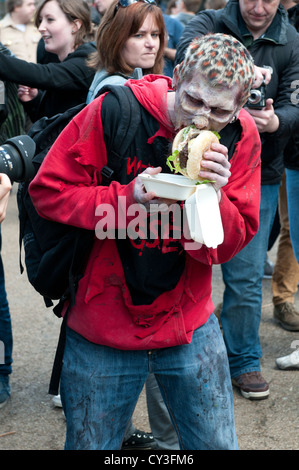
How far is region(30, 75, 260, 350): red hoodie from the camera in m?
2.17

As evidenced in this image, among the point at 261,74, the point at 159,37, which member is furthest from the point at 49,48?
the point at 261,74

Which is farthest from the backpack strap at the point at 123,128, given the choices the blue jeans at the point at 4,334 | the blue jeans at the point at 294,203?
the blue jeans at the point at 294,203

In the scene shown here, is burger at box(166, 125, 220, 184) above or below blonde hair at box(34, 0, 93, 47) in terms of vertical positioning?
above

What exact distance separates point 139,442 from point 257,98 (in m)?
1.90

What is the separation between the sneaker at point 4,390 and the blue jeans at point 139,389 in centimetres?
166

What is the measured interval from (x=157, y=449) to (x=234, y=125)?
191 centimetres

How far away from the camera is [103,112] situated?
216cm

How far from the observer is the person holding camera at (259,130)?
3.82 meters

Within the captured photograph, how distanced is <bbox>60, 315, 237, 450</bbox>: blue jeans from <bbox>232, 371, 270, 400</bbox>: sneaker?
5.51 ft

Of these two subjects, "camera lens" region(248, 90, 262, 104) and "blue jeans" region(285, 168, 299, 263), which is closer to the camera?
"camera lens" region(248, 90, 262, 104)

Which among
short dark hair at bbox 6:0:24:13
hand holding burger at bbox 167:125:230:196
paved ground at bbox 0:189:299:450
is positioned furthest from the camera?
short dark hair at bbox 6:0:24:13

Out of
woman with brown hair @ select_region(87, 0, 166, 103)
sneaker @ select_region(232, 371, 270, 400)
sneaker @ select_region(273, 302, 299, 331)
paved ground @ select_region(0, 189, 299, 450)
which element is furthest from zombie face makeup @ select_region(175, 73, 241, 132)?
sneaker @ select_region(273, 302, 299, 331)

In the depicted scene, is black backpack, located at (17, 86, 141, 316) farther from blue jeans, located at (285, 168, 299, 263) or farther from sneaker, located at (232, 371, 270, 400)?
blue jeans, located at (285, 168, 299, 263)
